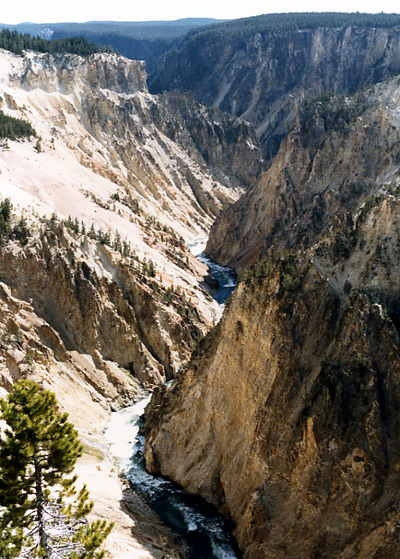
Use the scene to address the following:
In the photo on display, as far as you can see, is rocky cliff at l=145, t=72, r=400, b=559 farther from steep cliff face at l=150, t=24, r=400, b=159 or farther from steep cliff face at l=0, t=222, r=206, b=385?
steep cliff face at l=150, t=24, r=400, b=159

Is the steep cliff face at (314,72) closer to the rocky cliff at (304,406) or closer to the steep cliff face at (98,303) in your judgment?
the steep cliff face at (98,303)

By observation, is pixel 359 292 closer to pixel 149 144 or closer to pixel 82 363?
pixel 82 363

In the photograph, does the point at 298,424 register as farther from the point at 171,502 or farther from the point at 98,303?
the point at 98,303

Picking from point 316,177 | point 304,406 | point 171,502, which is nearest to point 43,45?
point 316,177

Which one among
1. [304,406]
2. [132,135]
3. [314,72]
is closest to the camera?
[304,406]

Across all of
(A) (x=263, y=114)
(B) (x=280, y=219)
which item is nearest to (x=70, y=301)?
(B) (x=280, y=219)

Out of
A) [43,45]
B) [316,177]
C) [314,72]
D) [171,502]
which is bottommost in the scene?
[171,502]

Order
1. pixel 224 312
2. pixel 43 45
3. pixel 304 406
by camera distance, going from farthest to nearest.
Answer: pixel 43 45
pixel 224 312
pixel 304 406

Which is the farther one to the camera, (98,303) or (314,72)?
(314,72)
